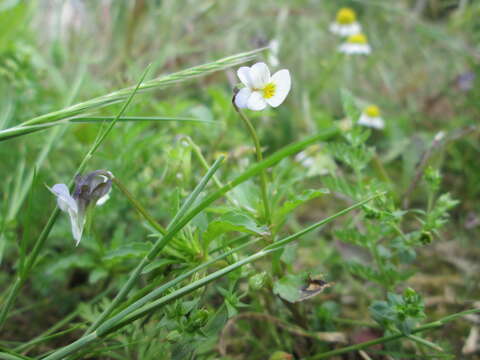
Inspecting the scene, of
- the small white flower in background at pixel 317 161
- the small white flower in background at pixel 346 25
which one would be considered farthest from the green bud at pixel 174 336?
the small white flower in background at pixel 346 25

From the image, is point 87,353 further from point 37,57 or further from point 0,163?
point 37,57

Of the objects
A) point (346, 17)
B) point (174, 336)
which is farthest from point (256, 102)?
point (346, 17)

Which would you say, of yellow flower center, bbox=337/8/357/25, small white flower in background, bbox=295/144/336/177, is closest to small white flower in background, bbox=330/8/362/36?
yellow flower center, bbox=337/8/357/25

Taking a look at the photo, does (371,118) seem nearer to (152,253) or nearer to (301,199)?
(301,199)

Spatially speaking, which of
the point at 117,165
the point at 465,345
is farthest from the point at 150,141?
the point at 465,345

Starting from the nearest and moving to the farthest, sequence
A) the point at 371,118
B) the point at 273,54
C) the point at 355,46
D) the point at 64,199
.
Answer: the point at 64,199 → the point at 273,54 → the point at 371,118 → the point at 355,46

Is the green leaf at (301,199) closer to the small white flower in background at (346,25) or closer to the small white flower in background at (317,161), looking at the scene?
the small white flower in background at (317,161)
